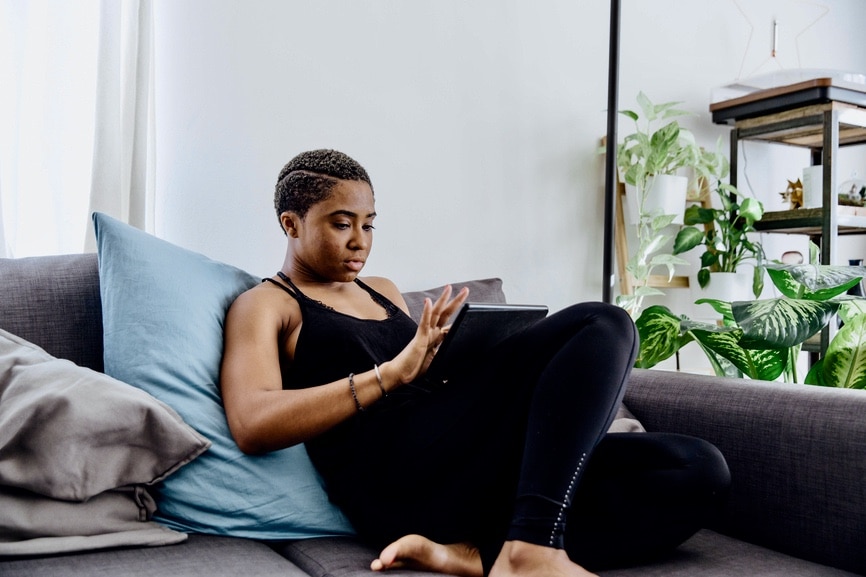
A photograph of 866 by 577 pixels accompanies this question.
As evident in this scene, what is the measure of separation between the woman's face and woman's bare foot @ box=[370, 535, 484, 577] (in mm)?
527

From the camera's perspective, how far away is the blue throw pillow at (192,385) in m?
1.22

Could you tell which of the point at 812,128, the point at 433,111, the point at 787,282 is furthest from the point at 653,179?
the point at 787,282

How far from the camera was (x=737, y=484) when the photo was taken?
1404mm

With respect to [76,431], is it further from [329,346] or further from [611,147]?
[611,147]

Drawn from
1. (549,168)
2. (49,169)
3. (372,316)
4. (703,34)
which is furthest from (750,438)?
(703,34)

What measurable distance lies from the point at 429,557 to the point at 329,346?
407 millimetres

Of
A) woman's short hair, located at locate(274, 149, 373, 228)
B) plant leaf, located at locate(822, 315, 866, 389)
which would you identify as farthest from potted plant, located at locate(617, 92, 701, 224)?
woman's short hair, located at locate(274, 149, 373, 228)

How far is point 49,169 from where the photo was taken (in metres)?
1.69

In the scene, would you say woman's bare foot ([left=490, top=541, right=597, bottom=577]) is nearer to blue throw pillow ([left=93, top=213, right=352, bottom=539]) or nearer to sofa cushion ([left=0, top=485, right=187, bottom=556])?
blue throw pillow ([left=93, top=213, right=352, bottom=539])

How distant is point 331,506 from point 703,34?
2.21m

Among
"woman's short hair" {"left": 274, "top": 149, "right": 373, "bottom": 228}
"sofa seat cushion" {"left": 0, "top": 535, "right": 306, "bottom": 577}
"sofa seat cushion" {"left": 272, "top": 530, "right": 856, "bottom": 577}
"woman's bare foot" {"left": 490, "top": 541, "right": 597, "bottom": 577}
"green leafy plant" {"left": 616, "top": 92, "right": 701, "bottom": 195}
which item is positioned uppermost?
"green leafy plant" {"left": 616, "top": 92, "right": 701, "bottom": 195}

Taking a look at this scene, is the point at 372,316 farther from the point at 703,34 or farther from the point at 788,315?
the point at 703,34

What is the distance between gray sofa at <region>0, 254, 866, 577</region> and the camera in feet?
3.74

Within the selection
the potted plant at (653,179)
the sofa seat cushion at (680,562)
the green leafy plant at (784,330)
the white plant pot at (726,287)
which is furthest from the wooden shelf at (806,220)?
the sofa seat cushion at (680,562)
